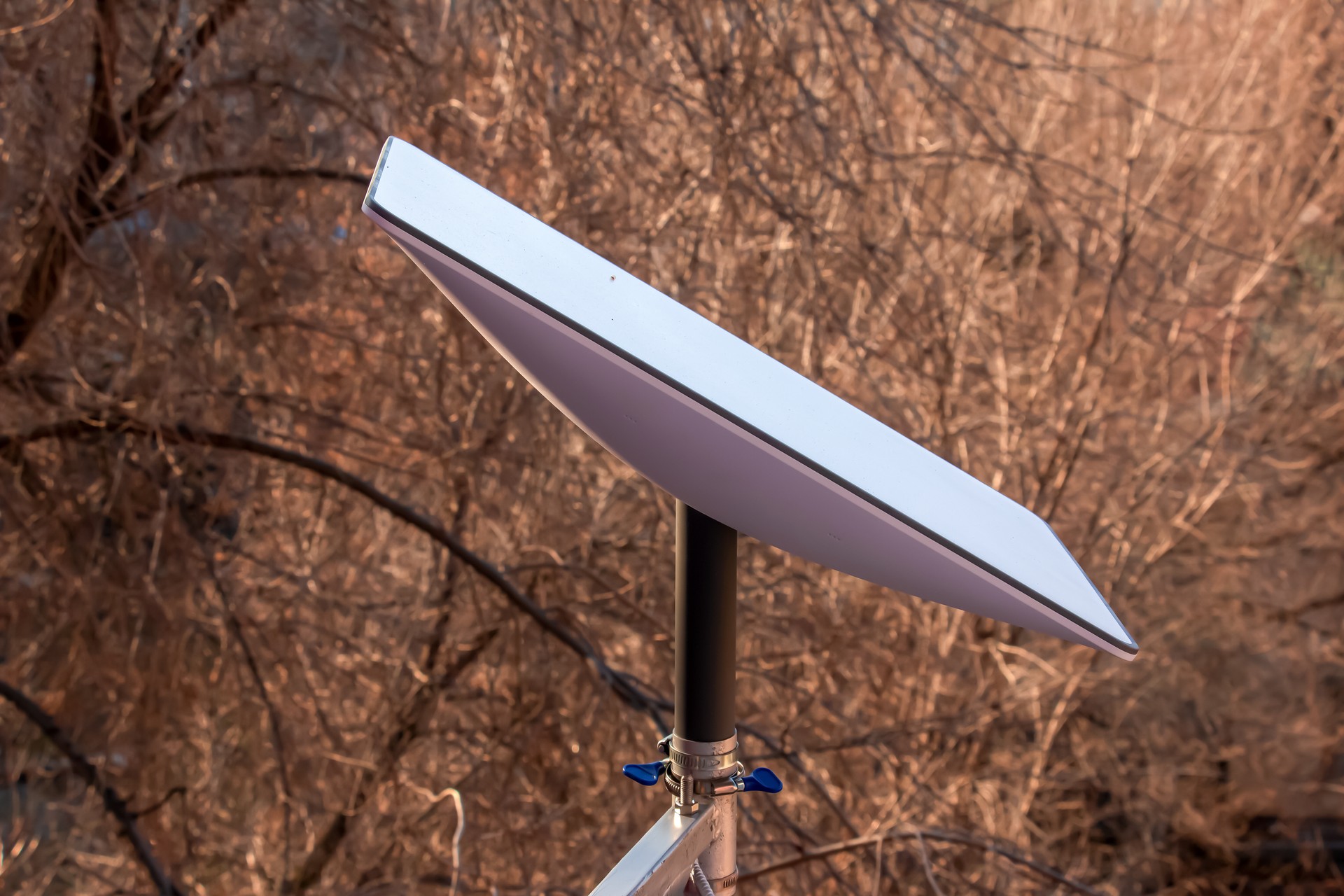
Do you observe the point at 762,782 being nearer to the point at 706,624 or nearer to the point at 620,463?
the point at 706,624

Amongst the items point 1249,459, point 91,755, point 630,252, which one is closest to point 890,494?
point 630,252

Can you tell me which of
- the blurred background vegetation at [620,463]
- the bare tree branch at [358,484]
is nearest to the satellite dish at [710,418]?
the blurred background vegetation at [620,463]

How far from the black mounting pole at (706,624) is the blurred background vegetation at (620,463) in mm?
976

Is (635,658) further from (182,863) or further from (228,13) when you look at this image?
(228,13)

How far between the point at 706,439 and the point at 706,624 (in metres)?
0.19

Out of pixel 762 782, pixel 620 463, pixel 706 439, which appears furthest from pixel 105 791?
pixel 706 439

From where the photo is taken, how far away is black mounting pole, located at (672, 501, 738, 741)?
0.59 meters

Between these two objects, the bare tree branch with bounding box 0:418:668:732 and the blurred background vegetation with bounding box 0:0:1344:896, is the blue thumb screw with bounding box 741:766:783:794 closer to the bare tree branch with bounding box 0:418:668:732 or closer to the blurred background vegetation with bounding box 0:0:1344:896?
the blurred background vegetation with bounding box 0:0:1344:896

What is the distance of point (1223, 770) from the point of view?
2.37m

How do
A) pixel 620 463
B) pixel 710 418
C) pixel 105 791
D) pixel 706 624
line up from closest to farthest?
1. pixel 710 418
2. pixel 706 624
3. pixel 105 791
4. pixel 620 463

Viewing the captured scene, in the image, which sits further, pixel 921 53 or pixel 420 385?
pixel 921 53

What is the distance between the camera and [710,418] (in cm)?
41

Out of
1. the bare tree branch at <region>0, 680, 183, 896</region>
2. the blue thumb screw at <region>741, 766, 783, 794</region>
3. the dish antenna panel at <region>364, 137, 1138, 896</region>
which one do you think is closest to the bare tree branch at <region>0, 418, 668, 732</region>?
the bare tree branch at <region>0, 680, 183, 896</region>

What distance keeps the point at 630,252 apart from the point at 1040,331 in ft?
3.00
